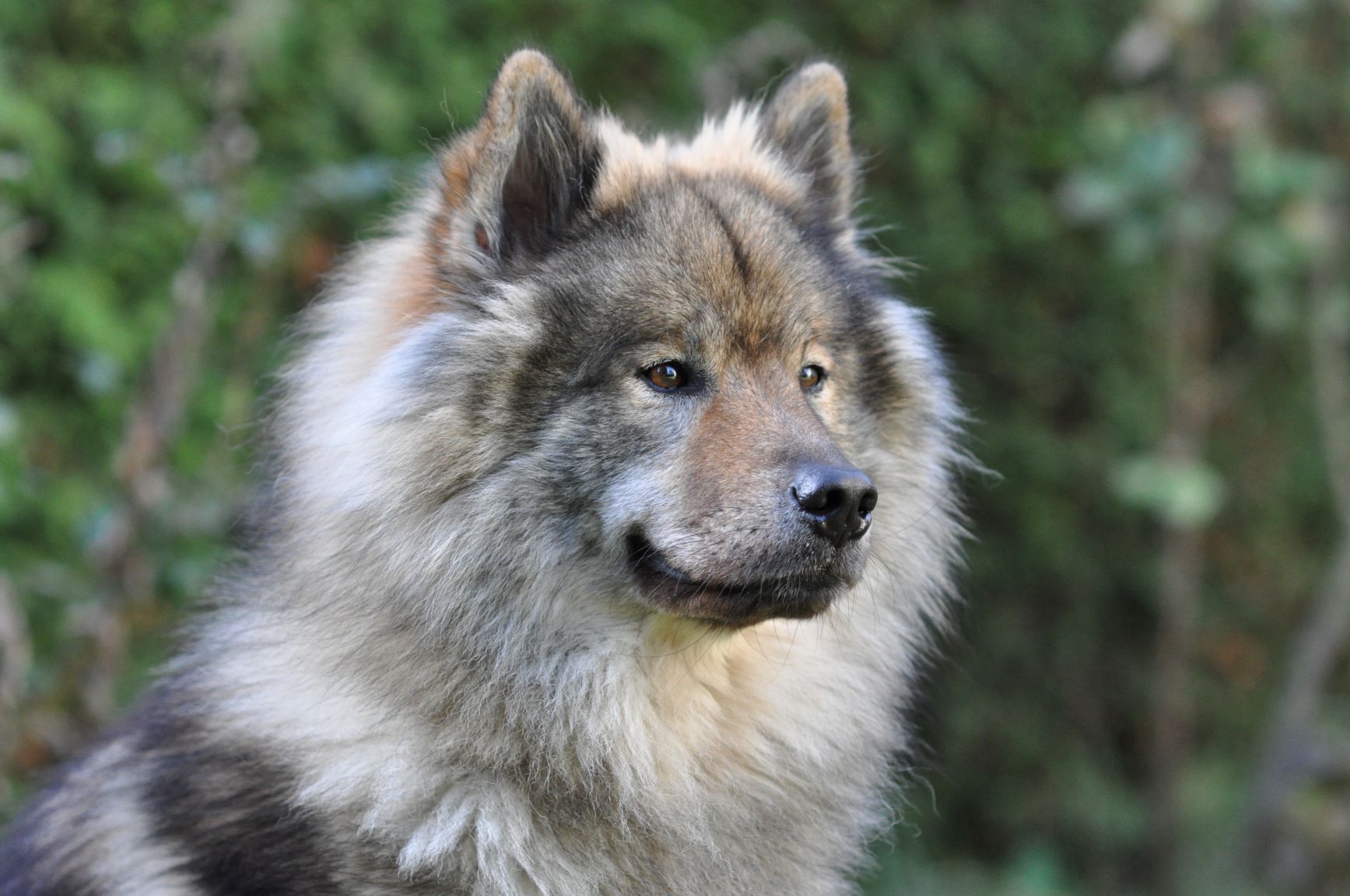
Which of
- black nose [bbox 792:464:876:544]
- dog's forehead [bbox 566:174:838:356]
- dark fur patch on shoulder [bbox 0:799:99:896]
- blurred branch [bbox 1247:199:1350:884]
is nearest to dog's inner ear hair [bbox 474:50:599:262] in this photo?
dog's forehead [bbox 566:174:838:356]

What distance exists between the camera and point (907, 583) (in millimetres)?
3041

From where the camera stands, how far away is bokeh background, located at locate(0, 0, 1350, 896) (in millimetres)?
4102

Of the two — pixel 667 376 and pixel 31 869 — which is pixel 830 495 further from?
pixel 31 869

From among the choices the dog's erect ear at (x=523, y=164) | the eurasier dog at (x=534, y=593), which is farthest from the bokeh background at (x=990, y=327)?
the dog's erect ear at (x=523, y=164)

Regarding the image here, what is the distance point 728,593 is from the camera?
250cm

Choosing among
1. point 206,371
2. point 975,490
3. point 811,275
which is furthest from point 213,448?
point 975,490

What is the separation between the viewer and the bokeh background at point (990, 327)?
4102 mm

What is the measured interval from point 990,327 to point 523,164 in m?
4.53

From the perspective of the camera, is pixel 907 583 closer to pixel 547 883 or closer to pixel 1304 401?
pixel 547 883

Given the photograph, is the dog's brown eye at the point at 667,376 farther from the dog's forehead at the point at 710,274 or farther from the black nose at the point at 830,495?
the black nose at the point at 830,495

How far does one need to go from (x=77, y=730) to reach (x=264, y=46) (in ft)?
7.82

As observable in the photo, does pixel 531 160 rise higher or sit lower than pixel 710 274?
higher

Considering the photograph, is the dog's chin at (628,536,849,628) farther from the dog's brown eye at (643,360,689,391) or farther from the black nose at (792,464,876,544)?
the dog's brown eye at (643,360,689,391)

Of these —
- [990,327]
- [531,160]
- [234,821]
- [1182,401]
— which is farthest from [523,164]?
[990,327]
